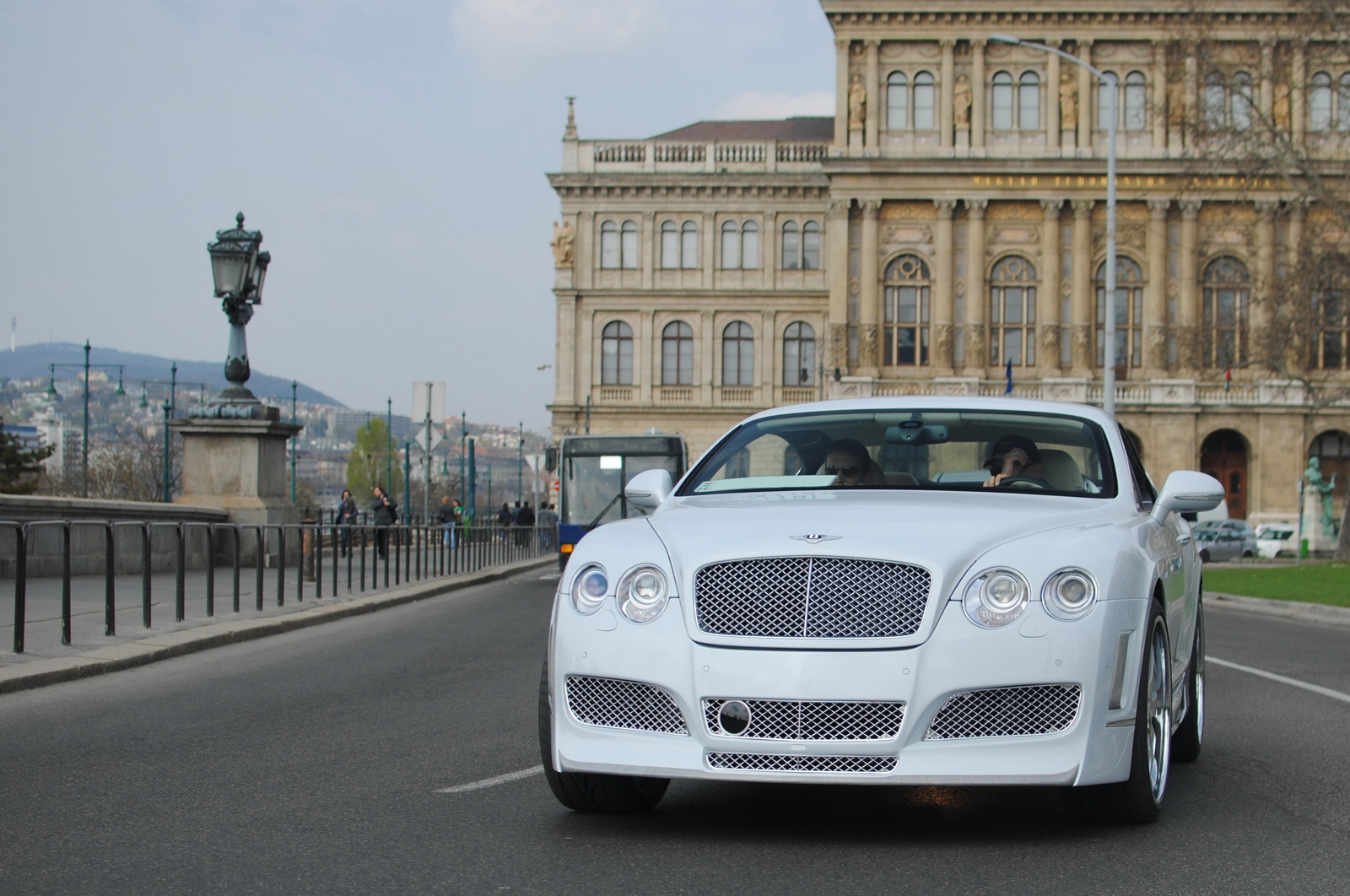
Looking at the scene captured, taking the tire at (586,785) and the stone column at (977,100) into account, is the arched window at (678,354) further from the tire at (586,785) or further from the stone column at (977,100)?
the tire at (586,785)

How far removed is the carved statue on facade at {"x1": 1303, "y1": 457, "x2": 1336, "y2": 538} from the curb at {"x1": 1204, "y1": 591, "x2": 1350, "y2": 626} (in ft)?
108

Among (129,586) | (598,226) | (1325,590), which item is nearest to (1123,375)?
(598,226)

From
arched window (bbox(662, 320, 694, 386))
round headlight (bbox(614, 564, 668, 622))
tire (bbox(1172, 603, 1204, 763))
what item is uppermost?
arched window (bbox(662, 320, 694, 386))

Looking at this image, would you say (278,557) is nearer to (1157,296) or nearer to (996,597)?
(996,597)

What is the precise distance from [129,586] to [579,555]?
9.50 metres

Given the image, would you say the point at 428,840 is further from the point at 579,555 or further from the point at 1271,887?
the point at 1271,887

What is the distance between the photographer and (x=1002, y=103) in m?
72.4

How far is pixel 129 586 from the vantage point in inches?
559

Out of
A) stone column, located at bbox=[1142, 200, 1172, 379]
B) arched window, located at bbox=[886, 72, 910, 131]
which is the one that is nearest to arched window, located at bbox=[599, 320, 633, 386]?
arched window, located at bbox=[886, 72, 910, 131]

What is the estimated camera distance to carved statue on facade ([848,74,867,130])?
7238 centimetres

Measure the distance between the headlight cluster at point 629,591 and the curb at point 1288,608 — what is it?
16.8 metres

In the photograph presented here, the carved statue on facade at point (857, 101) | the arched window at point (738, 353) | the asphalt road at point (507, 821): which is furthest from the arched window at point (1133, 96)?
the asphalt road at point (507, 821)

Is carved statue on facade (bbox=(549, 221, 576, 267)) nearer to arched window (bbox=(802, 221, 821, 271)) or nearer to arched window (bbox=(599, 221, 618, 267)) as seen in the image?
arched window (bbox=(599, 221, 618, 267))

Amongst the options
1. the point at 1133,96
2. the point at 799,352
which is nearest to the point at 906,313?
the point at 799,352
